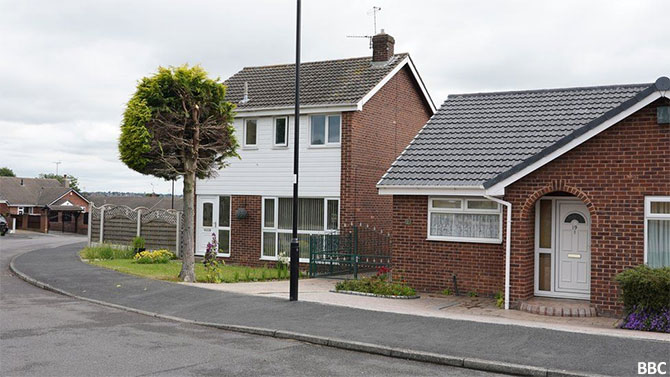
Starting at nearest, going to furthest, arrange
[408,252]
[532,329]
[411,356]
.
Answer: [411,356] → [532,329] → [408,252]

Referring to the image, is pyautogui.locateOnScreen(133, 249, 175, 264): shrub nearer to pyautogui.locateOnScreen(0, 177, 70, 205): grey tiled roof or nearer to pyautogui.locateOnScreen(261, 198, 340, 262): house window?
pyautogui.locateOnScreen(261, 198, 340, 262): house window

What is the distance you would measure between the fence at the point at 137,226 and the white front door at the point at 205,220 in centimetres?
110

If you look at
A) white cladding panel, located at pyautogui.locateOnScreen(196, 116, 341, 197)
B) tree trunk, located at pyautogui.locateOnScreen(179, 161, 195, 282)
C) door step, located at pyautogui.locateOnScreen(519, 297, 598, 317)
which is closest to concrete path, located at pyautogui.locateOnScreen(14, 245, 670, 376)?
tree trunk, located at pyautogui.locateOnScreen(179, 161, 195, 282)

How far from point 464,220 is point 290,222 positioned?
793 centimetres

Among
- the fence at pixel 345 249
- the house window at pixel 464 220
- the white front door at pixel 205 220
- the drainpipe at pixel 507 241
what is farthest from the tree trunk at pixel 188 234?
the drainpipe at pixel 507 241

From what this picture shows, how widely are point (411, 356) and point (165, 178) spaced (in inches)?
418

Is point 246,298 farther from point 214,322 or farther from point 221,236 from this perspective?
point 221,236

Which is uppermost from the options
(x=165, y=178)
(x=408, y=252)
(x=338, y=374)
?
(x=165, y=178)

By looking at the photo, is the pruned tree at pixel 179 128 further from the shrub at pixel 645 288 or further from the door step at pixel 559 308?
the shrub at pixel 645 288

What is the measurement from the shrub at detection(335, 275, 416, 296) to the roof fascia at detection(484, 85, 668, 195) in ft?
10.3

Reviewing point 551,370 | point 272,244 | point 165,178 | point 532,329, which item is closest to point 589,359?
point 551,370

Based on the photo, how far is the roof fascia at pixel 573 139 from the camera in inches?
481

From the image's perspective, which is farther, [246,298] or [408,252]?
[408,252]

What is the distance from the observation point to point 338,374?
27.6 ft
